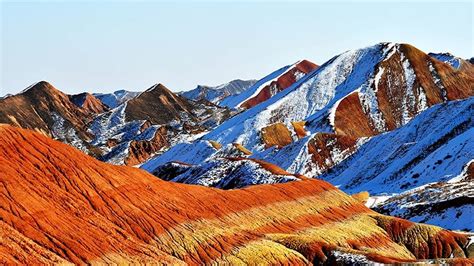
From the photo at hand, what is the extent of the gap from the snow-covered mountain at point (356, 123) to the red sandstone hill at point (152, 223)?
43815 mm

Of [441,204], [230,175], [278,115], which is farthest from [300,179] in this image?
[278,115]

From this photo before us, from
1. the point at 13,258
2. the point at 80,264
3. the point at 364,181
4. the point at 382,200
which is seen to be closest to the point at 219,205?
the point at 80,264

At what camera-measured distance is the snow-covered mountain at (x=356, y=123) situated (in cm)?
13538

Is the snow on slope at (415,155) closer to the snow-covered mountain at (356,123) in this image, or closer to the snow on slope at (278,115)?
the snow-covered mountain at (356,123)

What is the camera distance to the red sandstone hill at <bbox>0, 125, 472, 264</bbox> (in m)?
49.7

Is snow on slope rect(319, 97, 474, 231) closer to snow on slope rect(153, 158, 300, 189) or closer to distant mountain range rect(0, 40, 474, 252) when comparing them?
distant mountain range rect(0, 40, 474, 252)

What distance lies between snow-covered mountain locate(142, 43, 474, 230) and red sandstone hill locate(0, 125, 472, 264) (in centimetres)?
4381

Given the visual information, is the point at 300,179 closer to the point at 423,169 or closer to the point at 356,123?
the point at 423,169

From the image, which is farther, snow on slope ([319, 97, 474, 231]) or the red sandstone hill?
snow on slope ([319, 97, 474, 231])

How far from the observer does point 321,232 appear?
6656 cm

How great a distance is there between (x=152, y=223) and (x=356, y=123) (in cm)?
12271

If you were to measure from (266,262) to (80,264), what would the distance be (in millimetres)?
15661

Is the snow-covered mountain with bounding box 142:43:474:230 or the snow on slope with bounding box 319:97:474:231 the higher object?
the snow-covered mountain with bounding box 142:43:474:230

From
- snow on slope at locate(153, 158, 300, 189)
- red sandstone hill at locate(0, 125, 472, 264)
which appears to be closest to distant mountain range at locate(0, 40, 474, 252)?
red sandstone hill at locate(0, 125, 472, 264)
